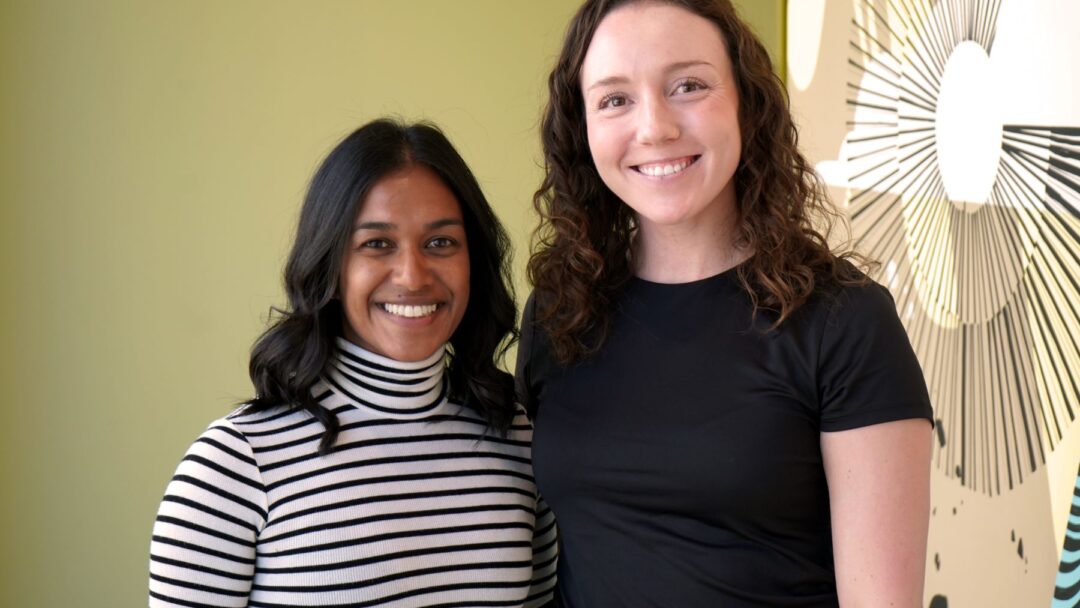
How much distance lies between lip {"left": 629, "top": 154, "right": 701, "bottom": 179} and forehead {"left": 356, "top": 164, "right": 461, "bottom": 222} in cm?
29

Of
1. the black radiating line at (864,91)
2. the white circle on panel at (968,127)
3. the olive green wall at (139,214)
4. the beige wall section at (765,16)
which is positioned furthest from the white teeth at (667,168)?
the beige wall section at (765,16)

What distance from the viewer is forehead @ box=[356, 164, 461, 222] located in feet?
4.50

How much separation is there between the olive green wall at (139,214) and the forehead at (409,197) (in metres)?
1.60

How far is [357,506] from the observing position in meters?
1.33

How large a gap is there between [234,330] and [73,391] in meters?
0.43

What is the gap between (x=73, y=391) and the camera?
2.77m

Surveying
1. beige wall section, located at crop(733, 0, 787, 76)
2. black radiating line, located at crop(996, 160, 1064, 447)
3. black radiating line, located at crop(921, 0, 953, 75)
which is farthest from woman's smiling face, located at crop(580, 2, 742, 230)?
beige wall section, located at crop(733, 0, 787, 76)

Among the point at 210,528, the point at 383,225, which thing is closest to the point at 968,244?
the point at 383,225

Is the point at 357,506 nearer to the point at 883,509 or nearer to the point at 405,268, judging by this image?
the point at 405,268

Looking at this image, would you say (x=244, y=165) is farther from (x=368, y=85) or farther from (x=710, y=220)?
(x=710, y=220)

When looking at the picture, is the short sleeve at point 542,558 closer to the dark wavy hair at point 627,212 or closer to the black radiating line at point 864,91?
the dark wavy hair at point 627,212

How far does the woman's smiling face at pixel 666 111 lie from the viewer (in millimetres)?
1268

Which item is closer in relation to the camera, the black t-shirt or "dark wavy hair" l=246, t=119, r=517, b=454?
the black t-shirt

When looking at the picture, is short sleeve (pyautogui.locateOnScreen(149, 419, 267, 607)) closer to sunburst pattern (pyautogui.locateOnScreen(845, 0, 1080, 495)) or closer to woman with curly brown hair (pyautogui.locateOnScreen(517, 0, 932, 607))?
woman with curly brown hair (pyautogui.locateOnScreen(517, 0, 932, 607))
